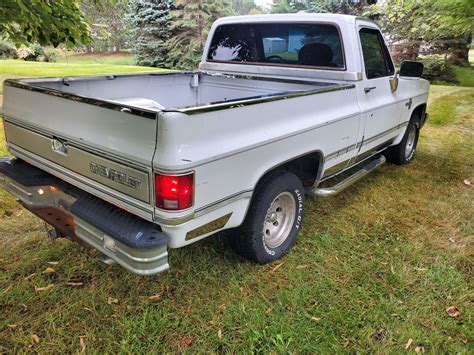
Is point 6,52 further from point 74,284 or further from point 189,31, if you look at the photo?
point 74,284

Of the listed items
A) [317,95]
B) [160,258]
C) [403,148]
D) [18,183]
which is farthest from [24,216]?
[403,148]

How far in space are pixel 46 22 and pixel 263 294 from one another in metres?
2.84

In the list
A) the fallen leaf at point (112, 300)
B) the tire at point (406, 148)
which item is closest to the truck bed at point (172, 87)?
the fallen leaf at point (112, 300)

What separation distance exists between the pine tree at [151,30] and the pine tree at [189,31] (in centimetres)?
46

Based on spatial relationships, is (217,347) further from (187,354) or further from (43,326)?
(43,326)

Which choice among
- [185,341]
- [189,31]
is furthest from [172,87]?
[189,31]

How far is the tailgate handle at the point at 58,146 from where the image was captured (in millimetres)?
2609

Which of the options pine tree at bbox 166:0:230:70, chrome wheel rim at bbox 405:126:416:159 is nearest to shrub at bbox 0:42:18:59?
pine tree at bbox 166:0:230:70

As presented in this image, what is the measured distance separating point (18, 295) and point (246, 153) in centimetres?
200

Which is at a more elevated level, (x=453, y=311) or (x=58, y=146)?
(x=58, y=146)

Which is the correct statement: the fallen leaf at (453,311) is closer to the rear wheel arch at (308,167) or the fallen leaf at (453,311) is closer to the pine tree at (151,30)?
the rear wheel arch at (308,167)

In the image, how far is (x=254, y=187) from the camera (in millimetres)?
2668

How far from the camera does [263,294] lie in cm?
288

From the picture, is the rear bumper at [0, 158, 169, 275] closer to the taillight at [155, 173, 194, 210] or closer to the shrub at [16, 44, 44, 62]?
the taillight at [155, 173, 194, 210]
